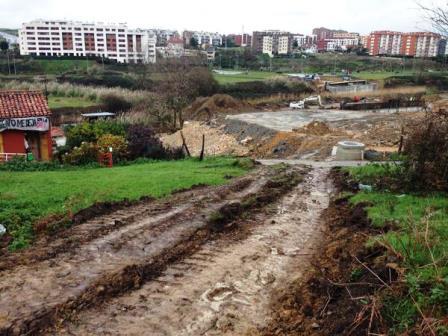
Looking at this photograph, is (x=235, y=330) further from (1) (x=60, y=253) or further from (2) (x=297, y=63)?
(2) (x=297, y=63)

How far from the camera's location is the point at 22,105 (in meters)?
24.1

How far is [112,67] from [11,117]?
7900 centimetres

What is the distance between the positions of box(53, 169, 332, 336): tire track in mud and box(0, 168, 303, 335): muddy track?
324 mm

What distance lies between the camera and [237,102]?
55531mm

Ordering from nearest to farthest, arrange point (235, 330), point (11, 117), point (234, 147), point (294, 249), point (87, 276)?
Result: 1. point (235, 330)
2. point (87, 276)
3. point (294, 249)
4. point (11, 117)
5. point (234, 147)

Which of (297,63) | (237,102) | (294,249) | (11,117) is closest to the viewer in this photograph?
(294,249)

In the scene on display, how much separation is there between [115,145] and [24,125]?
5.13 metres

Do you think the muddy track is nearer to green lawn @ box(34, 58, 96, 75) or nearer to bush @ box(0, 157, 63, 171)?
bush @ box(0, 157, 63, 171)

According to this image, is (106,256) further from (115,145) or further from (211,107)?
(211,107)

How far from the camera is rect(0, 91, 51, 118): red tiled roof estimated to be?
23.4 meters

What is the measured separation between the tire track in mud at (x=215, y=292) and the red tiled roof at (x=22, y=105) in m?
16.9

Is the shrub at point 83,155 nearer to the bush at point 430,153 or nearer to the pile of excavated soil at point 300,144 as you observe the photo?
the pile of excavated soil at point 300,144

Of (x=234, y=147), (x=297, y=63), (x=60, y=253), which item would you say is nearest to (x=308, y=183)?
(x=60, y=253)

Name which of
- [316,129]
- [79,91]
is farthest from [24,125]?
[79,91]
